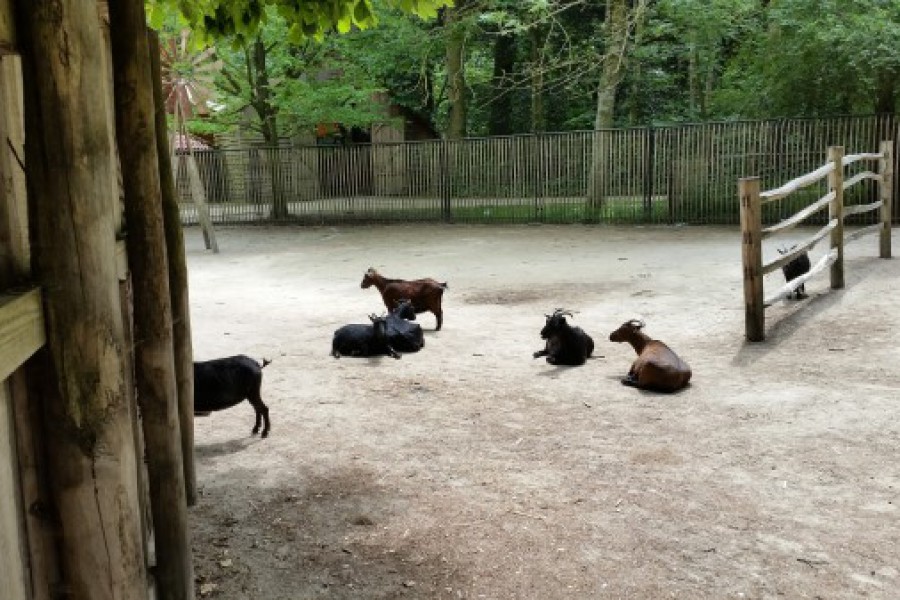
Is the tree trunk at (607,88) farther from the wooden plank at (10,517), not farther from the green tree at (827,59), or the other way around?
the wooden plank at (10,517)

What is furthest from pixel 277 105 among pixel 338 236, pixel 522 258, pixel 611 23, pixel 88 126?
pixel 88 126

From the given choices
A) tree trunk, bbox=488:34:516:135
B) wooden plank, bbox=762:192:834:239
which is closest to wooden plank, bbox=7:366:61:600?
wooden plank, bbox=762:192:834:239

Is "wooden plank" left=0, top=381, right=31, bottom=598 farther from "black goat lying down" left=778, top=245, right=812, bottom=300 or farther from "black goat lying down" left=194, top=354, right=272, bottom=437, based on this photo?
"black goat lying down" left=778, top=245, right=812, bottom=300

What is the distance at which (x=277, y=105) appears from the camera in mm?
21906

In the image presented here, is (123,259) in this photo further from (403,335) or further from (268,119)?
(268,119)

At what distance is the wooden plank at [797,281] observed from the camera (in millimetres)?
8021

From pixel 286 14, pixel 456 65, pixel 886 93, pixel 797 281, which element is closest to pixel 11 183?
pixel 286 14

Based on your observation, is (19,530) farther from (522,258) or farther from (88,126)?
(522,258)

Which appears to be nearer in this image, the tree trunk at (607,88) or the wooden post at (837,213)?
the wooden post at (837,213)

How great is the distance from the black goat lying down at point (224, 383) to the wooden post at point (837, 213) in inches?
283

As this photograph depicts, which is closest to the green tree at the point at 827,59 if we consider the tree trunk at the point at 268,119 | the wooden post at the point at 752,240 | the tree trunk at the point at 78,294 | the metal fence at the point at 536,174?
the metal fence at the point at 536,174

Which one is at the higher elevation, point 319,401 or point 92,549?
point 92,549

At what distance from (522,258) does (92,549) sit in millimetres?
12877

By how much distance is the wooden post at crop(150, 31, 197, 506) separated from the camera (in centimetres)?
378
